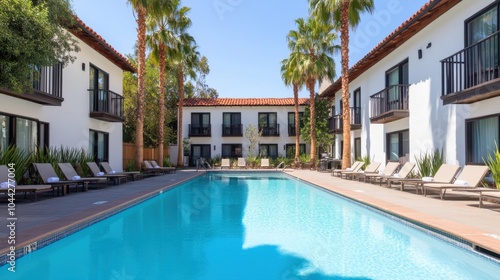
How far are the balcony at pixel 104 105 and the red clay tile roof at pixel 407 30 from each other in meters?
13.1

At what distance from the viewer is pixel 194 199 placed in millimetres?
12539

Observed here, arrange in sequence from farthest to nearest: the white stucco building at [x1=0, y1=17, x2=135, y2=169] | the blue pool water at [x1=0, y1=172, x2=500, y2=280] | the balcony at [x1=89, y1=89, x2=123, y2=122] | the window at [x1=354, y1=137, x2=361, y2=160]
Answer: the window at [x1=354, y1=137, x2=361, y2=160]
the balcony at [x1=89, y1=89, x2=123, y2=122]
the white stucco building at [x1=0, y1=17, x2=135, y2=169]
the blue pool water at [x1=0, y1=172, x2=500, y2=280]

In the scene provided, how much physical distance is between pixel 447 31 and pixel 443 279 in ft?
34.3

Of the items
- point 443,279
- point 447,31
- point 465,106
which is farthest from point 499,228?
point 447,31

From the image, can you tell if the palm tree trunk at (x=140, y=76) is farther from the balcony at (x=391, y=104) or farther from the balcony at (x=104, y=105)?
the balcony at (x=391, y=104)

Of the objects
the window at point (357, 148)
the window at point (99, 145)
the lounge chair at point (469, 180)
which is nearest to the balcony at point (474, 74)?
the lounge chair at point (469, 180)

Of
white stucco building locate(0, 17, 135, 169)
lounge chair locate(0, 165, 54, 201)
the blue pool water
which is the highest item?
white stucco building locate(0, 17, 135, 169)

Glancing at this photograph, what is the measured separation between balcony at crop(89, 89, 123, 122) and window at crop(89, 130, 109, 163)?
973mm

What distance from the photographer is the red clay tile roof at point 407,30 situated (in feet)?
39.5

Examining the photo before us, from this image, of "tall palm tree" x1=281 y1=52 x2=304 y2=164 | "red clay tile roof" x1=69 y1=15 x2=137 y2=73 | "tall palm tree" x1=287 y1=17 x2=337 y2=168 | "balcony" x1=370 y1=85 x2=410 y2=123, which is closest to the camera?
"red clay tile roof" x1=69 y1=15 x2=137 y2=73

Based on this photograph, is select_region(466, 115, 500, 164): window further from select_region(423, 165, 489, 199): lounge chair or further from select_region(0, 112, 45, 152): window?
select_region(0, 112, 45, 152): window

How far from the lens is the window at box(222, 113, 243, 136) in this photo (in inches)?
1353

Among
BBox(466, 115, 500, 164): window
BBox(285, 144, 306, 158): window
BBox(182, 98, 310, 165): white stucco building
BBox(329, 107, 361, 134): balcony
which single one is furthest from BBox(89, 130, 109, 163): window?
BBox(285, 144, 306, 158): window

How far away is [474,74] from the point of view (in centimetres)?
1079
